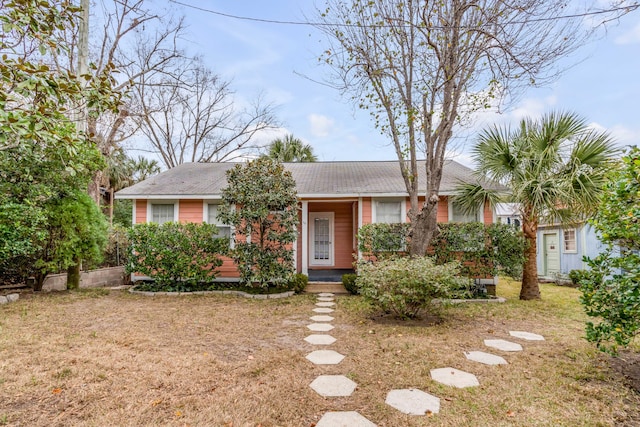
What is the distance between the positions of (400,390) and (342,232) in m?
8.08

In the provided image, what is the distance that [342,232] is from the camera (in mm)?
10805

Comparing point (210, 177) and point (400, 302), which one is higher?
point (210, 177)

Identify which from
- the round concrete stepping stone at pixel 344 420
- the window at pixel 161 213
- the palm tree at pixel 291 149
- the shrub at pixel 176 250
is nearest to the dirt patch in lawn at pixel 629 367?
the round concrete stepping stone at pixel 344 420

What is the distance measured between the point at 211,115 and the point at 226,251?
14293 millimetres

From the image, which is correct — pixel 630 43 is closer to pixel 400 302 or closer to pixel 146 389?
pixel 400 302

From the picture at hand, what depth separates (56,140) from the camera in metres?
2.52

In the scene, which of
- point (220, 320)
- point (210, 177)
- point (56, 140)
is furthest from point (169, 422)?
point (210, 177)

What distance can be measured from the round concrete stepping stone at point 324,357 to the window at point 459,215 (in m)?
5.82

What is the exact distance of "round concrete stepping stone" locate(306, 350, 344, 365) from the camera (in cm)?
344

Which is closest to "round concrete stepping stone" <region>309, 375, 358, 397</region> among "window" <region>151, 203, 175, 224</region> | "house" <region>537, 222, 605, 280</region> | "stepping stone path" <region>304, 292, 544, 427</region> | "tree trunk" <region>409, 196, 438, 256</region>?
"stepping stone path" <region>304, 292, 544, 427</region>

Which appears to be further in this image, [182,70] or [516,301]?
[182,70]

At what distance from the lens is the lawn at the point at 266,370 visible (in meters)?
2.37

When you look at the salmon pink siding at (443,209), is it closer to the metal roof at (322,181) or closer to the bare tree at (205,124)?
A: the metal roof at (322,181)

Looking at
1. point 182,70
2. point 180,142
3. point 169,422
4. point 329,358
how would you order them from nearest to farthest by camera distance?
point 169,422
point 329,358
point 182,70
point 180,142
